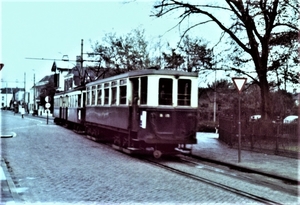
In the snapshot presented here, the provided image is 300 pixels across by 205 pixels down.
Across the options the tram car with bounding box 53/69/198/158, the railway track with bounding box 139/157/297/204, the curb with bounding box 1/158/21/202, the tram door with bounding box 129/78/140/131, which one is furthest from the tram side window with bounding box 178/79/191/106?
the curb with bounding box 1/158/21/202

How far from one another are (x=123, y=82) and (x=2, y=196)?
991 cm

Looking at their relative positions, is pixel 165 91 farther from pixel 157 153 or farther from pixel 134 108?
pixel 157 153

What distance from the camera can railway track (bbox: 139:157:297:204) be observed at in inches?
358

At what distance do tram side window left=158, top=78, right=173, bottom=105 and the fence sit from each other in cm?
457

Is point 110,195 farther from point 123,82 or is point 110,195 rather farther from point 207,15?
point 207,15

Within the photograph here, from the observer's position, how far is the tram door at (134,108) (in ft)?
52.6

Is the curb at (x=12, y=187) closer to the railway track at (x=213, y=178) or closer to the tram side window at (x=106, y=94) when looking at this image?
the railway track at (x=213, y=178)

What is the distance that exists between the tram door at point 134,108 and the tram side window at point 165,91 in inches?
37.1

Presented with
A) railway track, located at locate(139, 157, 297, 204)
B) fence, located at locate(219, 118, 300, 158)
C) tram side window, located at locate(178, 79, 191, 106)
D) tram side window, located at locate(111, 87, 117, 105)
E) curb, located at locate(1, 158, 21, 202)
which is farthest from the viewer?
tram side window, located at locate(111, 87, 117, 105)

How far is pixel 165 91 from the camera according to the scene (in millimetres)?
15914

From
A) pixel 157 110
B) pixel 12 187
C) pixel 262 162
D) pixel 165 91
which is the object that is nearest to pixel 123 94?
pixel 165 91

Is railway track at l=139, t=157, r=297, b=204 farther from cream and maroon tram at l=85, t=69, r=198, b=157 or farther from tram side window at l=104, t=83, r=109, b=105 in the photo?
tram side window at l=104, t=83, r=109, b=105

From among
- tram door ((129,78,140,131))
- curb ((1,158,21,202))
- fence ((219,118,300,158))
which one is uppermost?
tram door ((129,78,140,131))

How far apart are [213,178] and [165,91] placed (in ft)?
16.4
